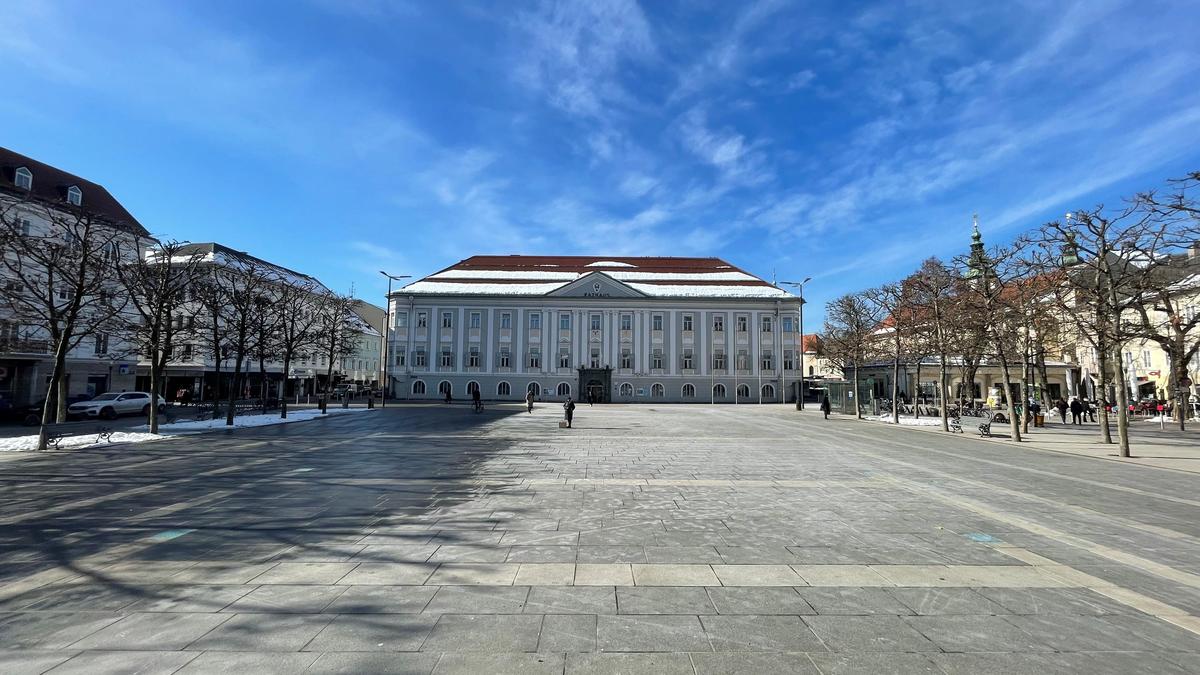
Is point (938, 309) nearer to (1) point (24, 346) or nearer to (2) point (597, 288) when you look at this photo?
(2) point (597, 288)

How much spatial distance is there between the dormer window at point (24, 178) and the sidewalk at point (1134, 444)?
62809 millimetres

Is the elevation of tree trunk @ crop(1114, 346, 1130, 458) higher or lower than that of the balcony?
lower

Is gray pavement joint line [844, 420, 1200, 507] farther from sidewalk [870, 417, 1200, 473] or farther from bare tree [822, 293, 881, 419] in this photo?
bare tree [822, 293, 881, 419]

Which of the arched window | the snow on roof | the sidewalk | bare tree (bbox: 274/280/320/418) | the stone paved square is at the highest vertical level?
the snow on roof

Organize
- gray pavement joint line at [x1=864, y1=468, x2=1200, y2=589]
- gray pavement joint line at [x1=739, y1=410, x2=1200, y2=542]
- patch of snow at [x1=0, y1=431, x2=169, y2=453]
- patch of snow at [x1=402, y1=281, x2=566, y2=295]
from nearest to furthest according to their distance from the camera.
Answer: gray pavement joint line at [x1=864, y1=468, x2=1200, y2=589] → gray pavement joint line at [x1=739, y1=410, x2=1200, y2=542] → patch of snow at [x1=0, y1=431, x2=169, y2=453] → patch of snow at [x1=402, y1=281, x2=566, y2=295]

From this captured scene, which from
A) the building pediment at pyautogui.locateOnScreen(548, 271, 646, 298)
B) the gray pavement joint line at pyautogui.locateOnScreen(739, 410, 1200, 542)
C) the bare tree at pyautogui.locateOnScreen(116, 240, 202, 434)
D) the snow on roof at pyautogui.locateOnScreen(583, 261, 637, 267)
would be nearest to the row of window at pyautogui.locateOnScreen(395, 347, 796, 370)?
the building pediment at pyautogui.locateOnScreen(548, 271, 646, 298)

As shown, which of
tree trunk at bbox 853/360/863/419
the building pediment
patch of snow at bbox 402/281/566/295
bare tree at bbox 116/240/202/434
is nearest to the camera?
bare tree at bbox 116/240/202/434

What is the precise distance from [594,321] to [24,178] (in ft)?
168

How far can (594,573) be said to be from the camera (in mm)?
5598

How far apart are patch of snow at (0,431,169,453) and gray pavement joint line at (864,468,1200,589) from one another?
25158mm

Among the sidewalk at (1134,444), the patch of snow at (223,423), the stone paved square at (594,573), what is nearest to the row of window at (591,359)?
the patch of snow at (223,423)

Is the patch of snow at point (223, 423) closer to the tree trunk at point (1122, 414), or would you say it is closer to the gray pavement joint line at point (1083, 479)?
the gray pavement joint line at point (1083, 479)

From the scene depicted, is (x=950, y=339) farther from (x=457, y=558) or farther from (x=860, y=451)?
(x=457, y=558)

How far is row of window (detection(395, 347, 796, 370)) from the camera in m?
66.1
